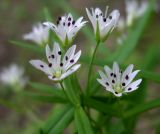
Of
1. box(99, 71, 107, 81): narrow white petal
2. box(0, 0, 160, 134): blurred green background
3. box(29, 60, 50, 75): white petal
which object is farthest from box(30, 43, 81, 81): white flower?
box(0, 0, 160, 134): blurred green background

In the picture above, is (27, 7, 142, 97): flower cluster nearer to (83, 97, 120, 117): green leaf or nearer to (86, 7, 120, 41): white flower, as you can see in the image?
(86, 7, 120, 41): white flower

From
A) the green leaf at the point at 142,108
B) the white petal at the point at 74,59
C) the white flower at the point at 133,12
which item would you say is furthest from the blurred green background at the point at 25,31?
the white petal at the point at 74,59

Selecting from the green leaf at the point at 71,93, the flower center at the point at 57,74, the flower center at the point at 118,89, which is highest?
the flower center at the point at 57,74

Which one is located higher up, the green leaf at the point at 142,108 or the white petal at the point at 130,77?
the white petal at the point at 130,77

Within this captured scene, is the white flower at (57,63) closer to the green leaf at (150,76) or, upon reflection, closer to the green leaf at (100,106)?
the green leaf at (100,106)

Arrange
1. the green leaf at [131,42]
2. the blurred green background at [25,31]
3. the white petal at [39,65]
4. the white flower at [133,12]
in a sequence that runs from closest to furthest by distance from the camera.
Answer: the white petal at [39,65], the green leaf at [131,42], the white flower at [133,12], the blurred green background at [25,31]

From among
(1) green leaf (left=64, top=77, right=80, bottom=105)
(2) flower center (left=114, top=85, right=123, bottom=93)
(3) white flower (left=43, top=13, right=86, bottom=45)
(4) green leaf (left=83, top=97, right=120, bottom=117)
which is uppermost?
(3) white flower (left=43, top=13, right=86, bottom=45)

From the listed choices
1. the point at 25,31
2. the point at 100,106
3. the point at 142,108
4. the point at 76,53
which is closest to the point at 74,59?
the point at 76,53
